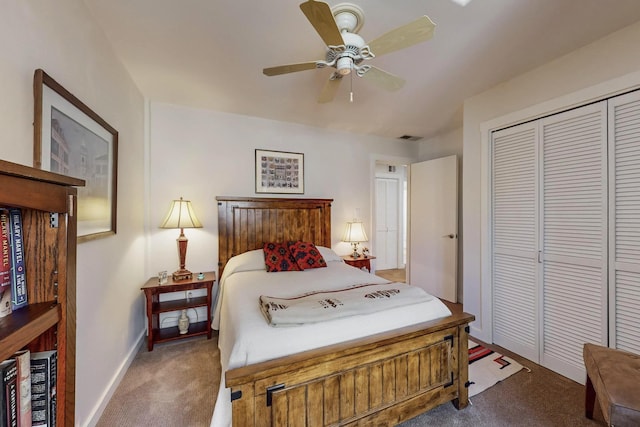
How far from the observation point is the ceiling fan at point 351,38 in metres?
1.24

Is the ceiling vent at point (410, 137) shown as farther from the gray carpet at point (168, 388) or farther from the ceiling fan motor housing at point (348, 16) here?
the gray carpet at point (168, 388)

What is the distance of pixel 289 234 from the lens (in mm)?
3357

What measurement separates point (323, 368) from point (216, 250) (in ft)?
7.00

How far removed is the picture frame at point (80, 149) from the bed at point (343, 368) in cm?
103

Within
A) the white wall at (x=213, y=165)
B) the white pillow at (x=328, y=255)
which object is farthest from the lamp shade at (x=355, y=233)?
the white pillow at (x=328, y=255)

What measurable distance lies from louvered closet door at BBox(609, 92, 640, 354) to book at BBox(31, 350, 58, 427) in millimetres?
2945

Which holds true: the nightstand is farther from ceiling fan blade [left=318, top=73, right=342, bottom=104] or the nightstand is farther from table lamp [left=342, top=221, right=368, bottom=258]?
ceiling fan blade [left=318, top=73, right=342, bottom=104]

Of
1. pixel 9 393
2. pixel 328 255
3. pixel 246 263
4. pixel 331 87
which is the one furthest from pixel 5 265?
pixel 328 255

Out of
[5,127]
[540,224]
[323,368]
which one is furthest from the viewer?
[540,224]

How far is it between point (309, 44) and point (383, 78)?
58 centimetres

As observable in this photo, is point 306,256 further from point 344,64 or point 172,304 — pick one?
point 344,64

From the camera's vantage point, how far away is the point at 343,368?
1394 mm

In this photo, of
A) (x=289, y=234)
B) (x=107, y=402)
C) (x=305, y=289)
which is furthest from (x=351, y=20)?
(x=107, y=402)

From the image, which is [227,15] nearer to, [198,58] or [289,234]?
[198,58]
